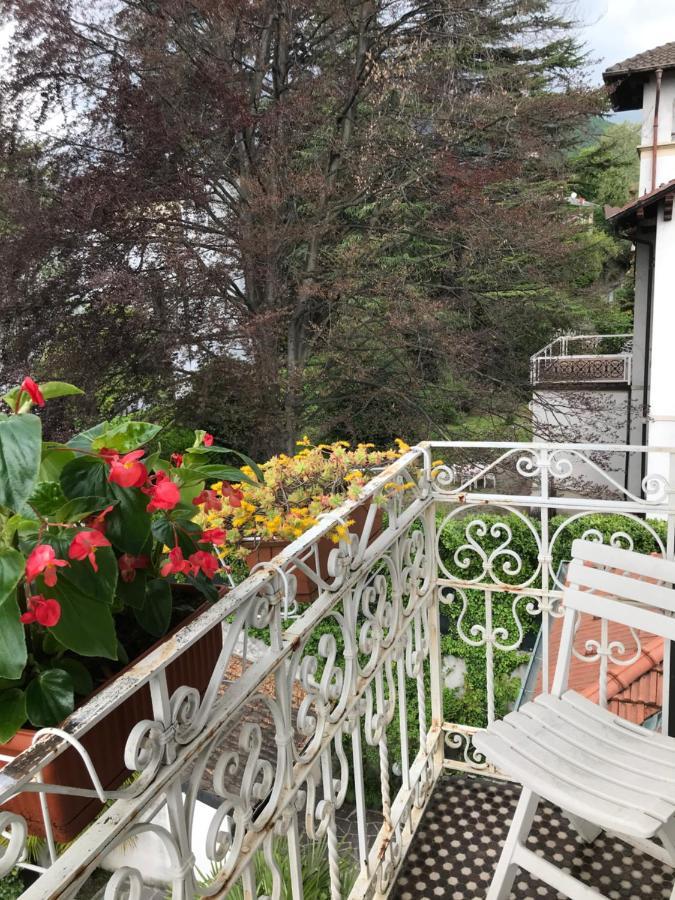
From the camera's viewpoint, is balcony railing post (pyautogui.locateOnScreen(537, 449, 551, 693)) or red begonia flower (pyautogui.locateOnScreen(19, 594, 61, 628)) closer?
red begonia flower (pyautogui.locateOnScreen(19, 594, 61, 628))

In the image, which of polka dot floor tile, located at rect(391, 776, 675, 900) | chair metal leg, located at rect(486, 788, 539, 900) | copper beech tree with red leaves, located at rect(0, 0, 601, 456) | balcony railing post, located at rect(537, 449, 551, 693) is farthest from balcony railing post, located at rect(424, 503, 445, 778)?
copper beech tree with red leaves, located at rect(0, 0, 601, 456)

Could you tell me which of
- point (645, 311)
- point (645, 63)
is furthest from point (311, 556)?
point (645, 63)

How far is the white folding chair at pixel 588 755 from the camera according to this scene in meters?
1.26

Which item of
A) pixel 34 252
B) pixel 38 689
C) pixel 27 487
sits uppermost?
pixel 34 252

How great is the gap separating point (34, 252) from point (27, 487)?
5.65 m

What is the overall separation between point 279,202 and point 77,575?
563 centimetres

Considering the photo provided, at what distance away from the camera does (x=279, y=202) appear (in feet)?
19.2

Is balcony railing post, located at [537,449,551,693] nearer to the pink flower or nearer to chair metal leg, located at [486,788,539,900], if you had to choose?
chair metal leg, located at [486,788,539,900]

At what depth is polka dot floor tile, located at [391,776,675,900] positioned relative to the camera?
1.63 meters

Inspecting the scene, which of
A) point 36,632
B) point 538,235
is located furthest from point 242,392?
point 36,632

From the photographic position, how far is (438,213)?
692 centimetres

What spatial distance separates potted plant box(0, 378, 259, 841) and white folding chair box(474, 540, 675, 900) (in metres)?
0.81

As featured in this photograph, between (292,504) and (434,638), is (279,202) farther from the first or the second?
(434,638)

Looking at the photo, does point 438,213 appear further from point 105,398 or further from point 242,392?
point 105,398
